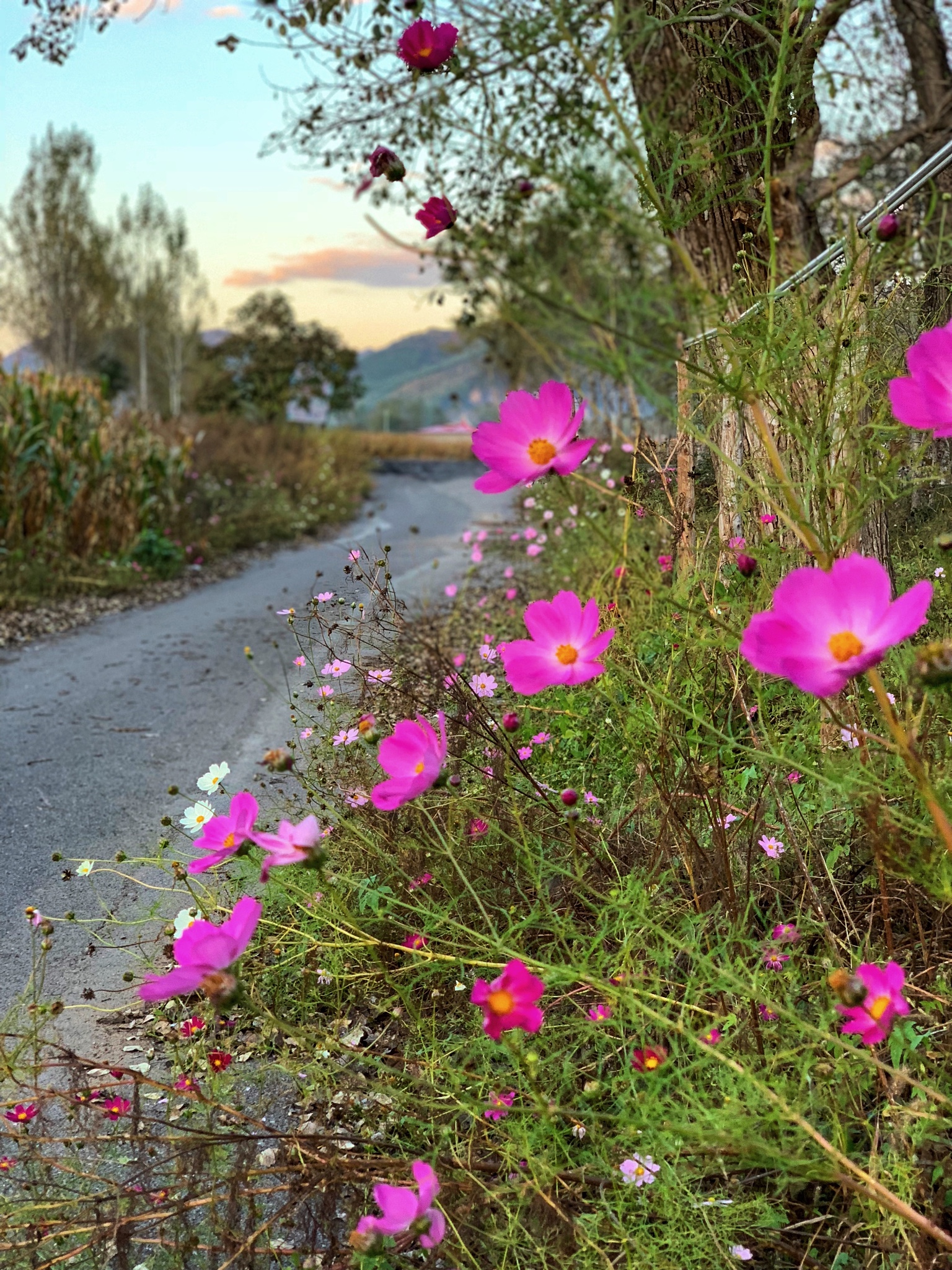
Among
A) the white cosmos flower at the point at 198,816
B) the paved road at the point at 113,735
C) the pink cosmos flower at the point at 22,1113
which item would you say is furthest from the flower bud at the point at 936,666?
the paved road at the point at 113,735

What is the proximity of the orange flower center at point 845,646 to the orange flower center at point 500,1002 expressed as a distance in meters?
0.52

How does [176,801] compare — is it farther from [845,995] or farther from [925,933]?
[845,995]

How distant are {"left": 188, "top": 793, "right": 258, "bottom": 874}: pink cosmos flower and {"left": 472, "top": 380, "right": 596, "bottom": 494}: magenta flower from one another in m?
0.52

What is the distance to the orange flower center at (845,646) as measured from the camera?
3.12 ft

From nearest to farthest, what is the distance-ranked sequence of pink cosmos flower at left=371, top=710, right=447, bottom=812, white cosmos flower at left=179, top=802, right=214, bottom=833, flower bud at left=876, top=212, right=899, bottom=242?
1. flower bud at left=876, top=212, right=899, bottom=242
2. pink cosmos flower at left=371, top=710, right=447, bottom=812
3. white cosmos flower at left=179, top=802, right=214, bottom=833

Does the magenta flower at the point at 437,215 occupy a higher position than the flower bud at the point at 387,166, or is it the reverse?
the flower bud at the point at 387,166

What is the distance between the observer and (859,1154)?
4.62ft

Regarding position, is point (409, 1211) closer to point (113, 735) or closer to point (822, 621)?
point (822, 621)

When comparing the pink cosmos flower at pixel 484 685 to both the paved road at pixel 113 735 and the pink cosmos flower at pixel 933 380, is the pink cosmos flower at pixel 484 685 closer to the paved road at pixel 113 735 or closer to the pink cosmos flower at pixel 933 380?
the paved road at pixel 113 735

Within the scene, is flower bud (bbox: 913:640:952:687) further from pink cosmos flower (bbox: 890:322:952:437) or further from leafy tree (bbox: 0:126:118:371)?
leafy tree (bbox: 0:126:118:371)

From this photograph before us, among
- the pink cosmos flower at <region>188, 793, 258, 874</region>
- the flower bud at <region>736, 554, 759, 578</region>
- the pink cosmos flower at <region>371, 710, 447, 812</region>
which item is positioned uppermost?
the flower bud at <region>736, 554, 759, 578</region>

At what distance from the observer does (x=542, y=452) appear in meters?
1.20

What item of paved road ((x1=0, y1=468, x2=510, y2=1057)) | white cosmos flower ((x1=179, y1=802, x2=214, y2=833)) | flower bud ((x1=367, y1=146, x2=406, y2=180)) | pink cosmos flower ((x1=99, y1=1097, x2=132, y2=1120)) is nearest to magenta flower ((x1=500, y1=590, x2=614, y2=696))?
flower bud ((x1=367, y1=146, x2=406, y2=180))

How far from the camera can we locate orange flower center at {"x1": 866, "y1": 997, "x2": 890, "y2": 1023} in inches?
44.6
